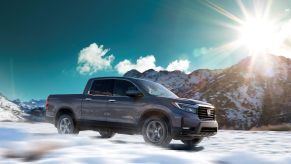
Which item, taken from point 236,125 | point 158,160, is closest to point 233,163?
point 158,160

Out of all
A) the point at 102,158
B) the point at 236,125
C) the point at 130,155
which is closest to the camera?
the point at 102,158

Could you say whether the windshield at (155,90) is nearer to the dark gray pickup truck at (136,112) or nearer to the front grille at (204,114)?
the dark gray pickup truck at (136,112)

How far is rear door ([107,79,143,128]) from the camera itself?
1092 centimetres

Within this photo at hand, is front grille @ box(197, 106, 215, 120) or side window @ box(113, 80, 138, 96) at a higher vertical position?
side window @ box(113, 80, 138, 96)

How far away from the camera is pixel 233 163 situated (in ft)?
17.8

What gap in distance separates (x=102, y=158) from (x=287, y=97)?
7955 inches

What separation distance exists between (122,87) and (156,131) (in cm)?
175

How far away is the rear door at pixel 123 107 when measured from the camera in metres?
10.9

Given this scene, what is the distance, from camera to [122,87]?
38.2ft

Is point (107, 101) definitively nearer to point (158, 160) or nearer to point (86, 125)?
point (86, 125)

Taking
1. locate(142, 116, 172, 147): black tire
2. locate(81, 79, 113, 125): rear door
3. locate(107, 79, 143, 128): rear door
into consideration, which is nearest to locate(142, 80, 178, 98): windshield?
locate(107, 79, 143, 128): rear door

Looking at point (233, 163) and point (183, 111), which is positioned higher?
point (183, 111)

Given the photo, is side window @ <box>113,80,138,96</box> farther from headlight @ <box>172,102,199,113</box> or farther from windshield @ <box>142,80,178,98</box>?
headlight @ <box>172,102,199,113</box>

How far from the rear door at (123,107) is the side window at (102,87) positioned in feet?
0.82
